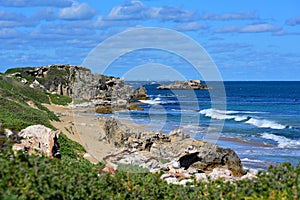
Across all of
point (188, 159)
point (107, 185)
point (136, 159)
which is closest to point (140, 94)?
point (188, 159)

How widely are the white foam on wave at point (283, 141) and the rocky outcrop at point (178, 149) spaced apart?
12.2 metres

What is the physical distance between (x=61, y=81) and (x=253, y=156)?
138 ft

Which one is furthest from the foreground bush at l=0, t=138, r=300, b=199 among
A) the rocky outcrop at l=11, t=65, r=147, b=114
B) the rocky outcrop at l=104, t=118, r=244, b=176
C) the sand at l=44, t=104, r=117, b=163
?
the rocky outcrop at l=11, t=65, r=147, b=114

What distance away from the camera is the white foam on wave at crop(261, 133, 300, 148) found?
34.0m

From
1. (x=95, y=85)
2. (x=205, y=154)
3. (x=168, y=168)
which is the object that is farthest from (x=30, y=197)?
(x=95, y=85)

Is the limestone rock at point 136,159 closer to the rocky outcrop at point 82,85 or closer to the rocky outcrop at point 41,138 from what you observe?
the rocky outcrop at point 41,138

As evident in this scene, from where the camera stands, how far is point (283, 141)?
36281 mm

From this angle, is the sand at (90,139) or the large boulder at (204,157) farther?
the sand at (90,139)

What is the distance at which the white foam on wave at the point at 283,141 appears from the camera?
34.0m

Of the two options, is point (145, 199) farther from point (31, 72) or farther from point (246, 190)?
point (31, 72)

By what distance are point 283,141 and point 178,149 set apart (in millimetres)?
16720

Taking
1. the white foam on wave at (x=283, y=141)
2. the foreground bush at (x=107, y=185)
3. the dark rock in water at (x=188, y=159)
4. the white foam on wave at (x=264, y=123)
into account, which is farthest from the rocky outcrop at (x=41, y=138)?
the white foam on wave at (x=264, y=123)

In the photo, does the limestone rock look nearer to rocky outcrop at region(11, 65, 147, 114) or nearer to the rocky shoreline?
the rocky shoreline

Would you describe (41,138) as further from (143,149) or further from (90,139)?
(90,139)
